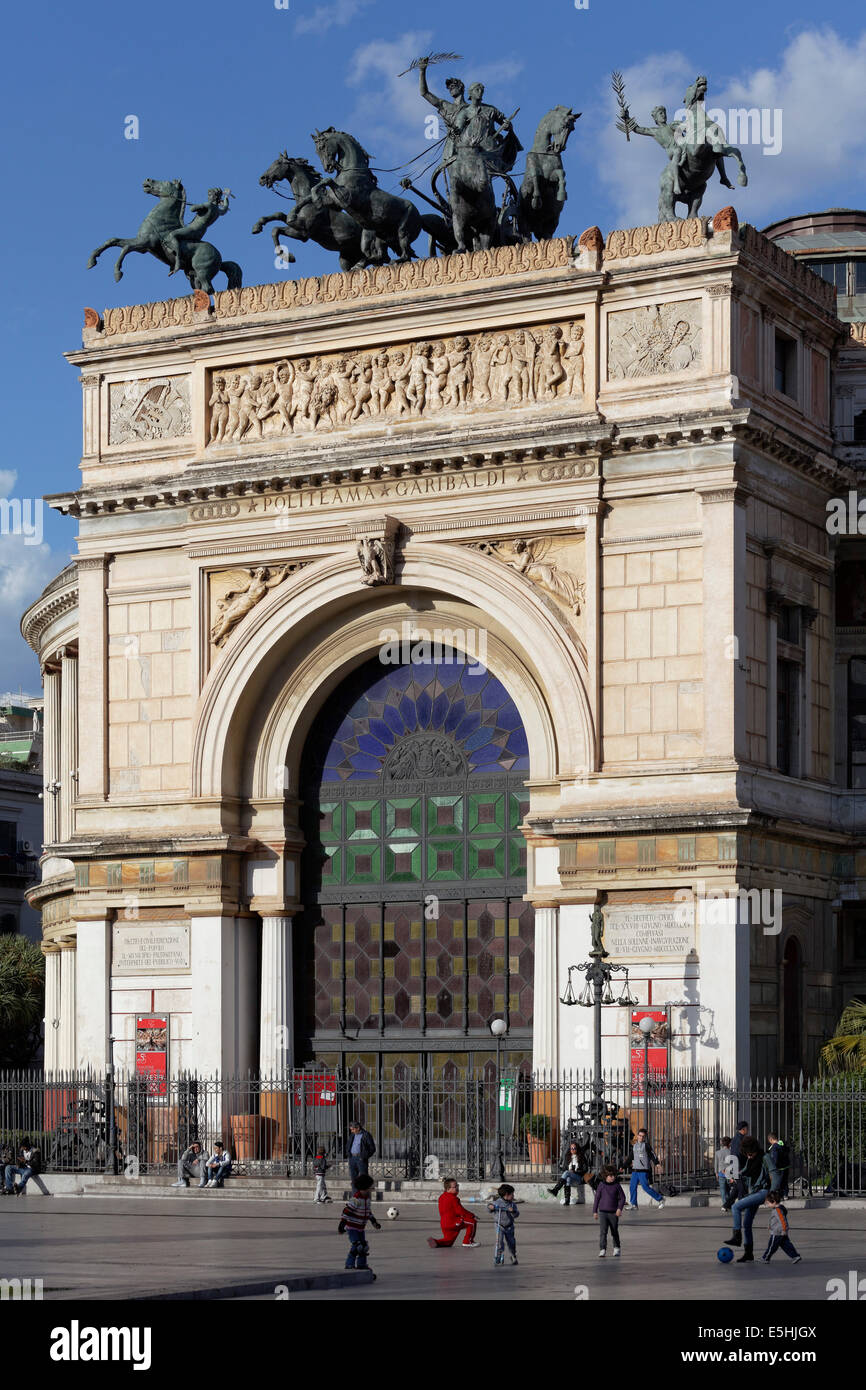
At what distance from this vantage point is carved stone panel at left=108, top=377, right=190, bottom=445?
160 feet

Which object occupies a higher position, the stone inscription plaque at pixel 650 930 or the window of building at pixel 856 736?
the window of building at pixel 856 736

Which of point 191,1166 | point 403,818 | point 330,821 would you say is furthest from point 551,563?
point 191,1166

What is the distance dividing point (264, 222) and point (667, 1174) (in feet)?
71.9

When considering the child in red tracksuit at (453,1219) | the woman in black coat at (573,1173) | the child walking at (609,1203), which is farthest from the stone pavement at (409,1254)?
the woman in black coat at (573,1173)

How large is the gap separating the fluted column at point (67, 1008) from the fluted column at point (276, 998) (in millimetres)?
8780

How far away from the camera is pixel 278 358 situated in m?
47.6

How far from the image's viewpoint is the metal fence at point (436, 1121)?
39406 mm

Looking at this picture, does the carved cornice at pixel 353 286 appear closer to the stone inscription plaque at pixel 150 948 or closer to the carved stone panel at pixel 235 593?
the carved stone panel at pixel 235 593

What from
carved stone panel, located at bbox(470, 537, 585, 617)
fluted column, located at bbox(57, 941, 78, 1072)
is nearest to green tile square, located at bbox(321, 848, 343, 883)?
carved stone panel, located at bbox(470, 537, 585, 617)

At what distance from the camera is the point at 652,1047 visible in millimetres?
41719
